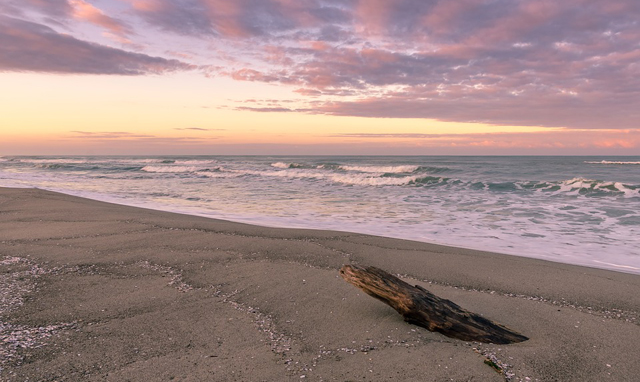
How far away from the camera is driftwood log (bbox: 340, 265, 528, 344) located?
11.2 feet

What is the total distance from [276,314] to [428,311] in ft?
4.69

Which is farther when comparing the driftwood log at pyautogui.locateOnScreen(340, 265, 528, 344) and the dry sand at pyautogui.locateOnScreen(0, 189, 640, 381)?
the driftwood log at pyautogui.locateOnScreen(340, 265, 528, 344)

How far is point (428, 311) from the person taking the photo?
3506 millimetres

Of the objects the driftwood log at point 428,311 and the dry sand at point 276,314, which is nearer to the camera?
the dry sand at point 276,314

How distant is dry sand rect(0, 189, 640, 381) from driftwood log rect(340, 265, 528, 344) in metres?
0.12

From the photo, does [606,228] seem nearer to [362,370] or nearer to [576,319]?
[576,319]

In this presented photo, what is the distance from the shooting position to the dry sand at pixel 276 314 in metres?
2.91

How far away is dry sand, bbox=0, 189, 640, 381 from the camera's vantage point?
291cm

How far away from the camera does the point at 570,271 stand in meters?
5.77

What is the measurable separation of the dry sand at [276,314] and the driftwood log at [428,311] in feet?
0.39

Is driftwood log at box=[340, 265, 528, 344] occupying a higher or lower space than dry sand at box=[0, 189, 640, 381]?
higher

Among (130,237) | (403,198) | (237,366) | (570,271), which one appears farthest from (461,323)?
(403,198)

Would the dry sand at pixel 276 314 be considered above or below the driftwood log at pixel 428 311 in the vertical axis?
below

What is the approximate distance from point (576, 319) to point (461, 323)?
4.62ft
